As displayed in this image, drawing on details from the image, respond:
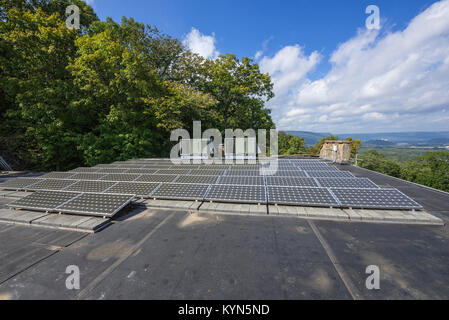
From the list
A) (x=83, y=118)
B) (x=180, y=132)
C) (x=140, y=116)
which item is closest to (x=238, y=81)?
(x=180, y=132)

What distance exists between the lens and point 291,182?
748cm

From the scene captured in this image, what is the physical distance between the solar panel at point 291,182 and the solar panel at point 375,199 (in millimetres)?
1056

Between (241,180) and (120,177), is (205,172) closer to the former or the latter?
(241,180)

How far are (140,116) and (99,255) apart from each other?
1970 cm

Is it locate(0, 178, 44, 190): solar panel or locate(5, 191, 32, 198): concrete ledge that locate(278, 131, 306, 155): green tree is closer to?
locate(0, 178, 44, 190): solar panel

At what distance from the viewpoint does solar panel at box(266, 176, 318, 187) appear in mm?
7190

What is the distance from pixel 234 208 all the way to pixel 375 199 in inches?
193

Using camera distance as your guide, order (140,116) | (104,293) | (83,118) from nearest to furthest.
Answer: (104,293)
(83,118)
(140,116)

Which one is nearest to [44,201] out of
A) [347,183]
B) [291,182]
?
[291,182]

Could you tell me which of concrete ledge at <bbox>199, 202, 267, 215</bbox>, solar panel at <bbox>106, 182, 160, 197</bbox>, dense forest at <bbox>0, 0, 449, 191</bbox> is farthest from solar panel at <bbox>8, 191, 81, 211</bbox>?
dense forest at <bbox>0, 0, 449, 191</bbox>

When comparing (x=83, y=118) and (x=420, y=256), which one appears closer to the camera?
(x=420, y=256)

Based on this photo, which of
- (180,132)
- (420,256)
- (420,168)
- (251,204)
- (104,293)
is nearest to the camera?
(104,293)
